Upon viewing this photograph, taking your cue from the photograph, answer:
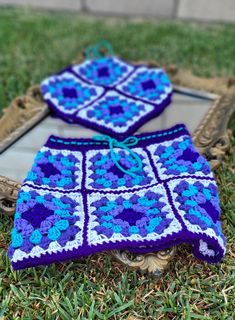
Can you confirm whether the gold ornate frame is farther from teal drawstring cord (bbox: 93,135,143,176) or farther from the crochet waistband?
teal drawstring cord (bbox: 93,135,143,176)

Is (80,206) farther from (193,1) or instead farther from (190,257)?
(193,1)

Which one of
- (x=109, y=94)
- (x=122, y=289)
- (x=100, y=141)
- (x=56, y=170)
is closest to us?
(x=122, y=289)

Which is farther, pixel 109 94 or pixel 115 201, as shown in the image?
pixel 109 94

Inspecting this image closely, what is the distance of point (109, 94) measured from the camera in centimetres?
163

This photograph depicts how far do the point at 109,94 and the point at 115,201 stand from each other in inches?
21.3

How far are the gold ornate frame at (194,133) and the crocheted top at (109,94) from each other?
68 millimetres

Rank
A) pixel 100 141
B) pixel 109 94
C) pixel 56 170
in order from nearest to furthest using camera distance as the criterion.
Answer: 1. pixel 56 170
2. pixel 100 141
3. pixel 109 94

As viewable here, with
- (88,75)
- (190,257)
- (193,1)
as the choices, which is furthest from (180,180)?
(193,1)

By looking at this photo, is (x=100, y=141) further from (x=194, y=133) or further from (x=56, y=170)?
(x=194, y=133)

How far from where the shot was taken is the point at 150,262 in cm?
110

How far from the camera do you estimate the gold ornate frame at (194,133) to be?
111cm

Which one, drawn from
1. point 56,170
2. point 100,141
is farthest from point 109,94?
point 56,170

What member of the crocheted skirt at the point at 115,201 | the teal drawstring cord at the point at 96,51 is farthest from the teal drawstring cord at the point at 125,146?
the teal drawstring cord at the point at 96,51

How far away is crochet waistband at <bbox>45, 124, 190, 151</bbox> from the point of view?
1.34 meters
